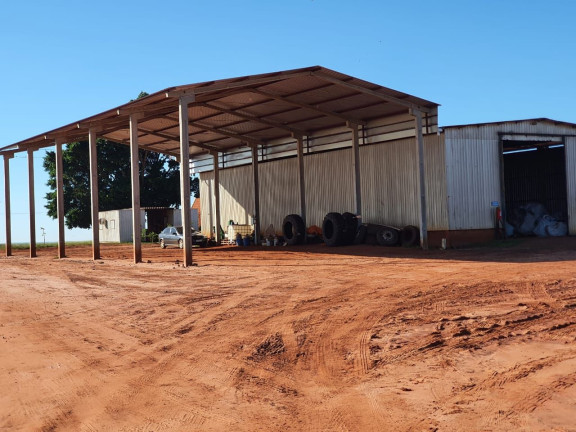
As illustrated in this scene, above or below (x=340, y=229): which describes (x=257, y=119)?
above

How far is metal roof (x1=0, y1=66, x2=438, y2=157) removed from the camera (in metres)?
22.7

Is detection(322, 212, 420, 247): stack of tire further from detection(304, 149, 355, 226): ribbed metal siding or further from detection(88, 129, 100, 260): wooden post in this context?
detection(88, 129, 100, 260): wooden post

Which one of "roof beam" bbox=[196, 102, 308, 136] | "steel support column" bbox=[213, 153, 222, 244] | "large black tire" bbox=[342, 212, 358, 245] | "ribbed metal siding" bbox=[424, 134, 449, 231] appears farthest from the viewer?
"steel support column" bbox=[213, 153, 222, 244]

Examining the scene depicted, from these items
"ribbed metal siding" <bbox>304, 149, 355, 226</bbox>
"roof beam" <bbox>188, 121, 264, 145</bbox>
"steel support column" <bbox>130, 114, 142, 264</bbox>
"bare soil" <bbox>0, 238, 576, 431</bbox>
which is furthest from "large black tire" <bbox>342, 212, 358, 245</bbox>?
"bare soil" <bbox>0, 238, 576, 431</bbox>

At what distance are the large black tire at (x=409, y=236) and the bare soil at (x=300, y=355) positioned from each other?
38.1 feet

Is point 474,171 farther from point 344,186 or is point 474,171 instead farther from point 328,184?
point 328,184

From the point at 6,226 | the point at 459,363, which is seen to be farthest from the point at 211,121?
the point at 459,363

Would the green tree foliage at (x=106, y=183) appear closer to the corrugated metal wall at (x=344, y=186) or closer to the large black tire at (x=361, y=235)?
the corrugated metal wall at (x=344, y=186)

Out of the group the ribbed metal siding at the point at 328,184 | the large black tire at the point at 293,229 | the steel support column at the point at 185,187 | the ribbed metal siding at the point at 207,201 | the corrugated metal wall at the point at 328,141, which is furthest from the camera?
the ribbed metal siding at the point at 207,201

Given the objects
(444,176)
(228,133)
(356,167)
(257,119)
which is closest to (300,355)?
(444,176)

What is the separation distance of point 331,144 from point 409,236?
742 cm

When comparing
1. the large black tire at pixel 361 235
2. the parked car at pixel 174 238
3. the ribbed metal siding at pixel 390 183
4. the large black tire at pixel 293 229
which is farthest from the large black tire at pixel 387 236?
the parked car at pixel 174 238

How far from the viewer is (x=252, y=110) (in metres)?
28.9

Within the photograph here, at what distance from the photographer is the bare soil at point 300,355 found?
5926mm
